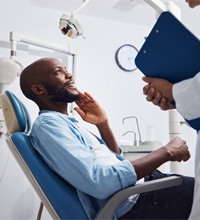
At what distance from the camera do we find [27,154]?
1.09 m

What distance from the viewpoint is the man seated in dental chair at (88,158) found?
42.4 inches

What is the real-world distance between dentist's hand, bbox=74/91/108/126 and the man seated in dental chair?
0.40 ft

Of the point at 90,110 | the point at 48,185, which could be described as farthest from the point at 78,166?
the point at 90,110

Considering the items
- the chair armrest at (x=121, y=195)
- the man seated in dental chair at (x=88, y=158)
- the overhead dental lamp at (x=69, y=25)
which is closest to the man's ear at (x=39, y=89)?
the man seated in dental chair at (x=88, y=158)

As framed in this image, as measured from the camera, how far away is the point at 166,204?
52.7 inches

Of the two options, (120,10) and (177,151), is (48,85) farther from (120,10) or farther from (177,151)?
(120,10)

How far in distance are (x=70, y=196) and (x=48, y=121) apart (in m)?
0.31

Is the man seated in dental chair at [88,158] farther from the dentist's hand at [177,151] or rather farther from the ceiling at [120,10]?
the ceiling at [120,10]

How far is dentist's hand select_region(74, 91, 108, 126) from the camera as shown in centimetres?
170

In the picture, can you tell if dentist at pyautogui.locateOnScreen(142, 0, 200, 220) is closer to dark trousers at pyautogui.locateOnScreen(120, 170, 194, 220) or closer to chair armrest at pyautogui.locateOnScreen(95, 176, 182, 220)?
chair armrest at pyautogui.locateOnScreen(95, 176, 182, 220)

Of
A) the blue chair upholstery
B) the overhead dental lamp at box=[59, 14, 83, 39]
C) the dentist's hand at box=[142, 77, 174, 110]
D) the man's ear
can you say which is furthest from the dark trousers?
the overhead dental lamp at box=[59, 14, 83, 39]

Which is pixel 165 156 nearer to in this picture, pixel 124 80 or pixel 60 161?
pixel 60 161

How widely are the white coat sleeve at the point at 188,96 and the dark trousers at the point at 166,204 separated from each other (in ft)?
1.42

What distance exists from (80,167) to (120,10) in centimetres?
282
